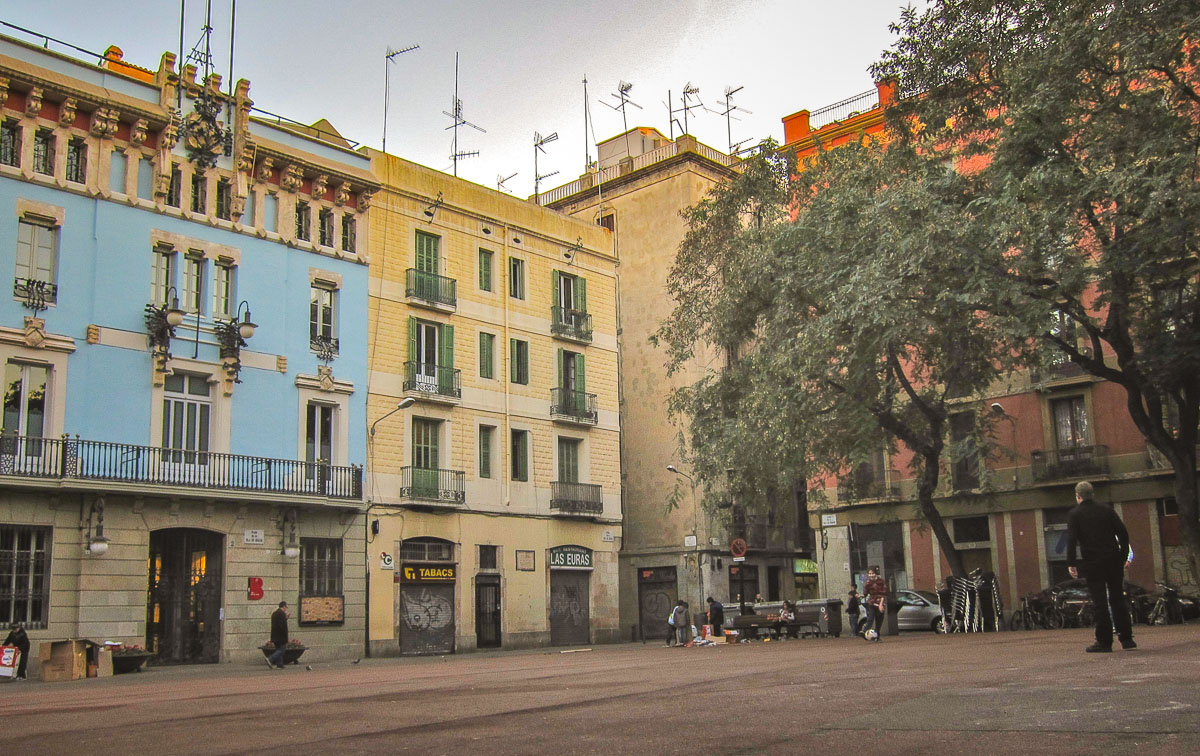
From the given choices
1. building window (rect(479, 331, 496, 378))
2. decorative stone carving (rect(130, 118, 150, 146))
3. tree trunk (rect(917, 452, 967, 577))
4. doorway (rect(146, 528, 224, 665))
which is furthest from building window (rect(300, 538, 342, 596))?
tree trunk (rect(917, 452, 967, 577))

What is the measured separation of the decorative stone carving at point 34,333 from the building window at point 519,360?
15201 mm

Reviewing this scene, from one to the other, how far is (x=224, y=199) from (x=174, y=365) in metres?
5.13

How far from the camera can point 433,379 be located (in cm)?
3503

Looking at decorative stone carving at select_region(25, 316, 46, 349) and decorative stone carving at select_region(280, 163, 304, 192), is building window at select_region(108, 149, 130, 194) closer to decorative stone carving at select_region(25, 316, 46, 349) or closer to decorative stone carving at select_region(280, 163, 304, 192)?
decorative stone carving at select_region(25, 316, 46, 349)

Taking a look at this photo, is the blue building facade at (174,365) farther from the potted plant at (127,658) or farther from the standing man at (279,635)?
the standing man at (279,635)

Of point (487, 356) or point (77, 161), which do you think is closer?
point (77, 161)

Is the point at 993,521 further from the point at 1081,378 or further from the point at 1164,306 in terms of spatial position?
the point at 1164,306

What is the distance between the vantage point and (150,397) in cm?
2814

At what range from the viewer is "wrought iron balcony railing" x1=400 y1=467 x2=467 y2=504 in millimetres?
33531

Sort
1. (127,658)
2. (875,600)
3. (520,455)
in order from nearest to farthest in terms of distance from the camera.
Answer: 1. (127,658)
2. (875,600)
3. (520,455)

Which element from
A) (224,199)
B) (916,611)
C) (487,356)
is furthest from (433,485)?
(916,611)

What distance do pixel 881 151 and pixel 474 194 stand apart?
597 inches

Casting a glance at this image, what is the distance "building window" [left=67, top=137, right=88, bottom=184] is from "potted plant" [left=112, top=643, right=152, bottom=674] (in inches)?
452

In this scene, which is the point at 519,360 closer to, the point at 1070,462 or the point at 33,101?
the point at 33,101
